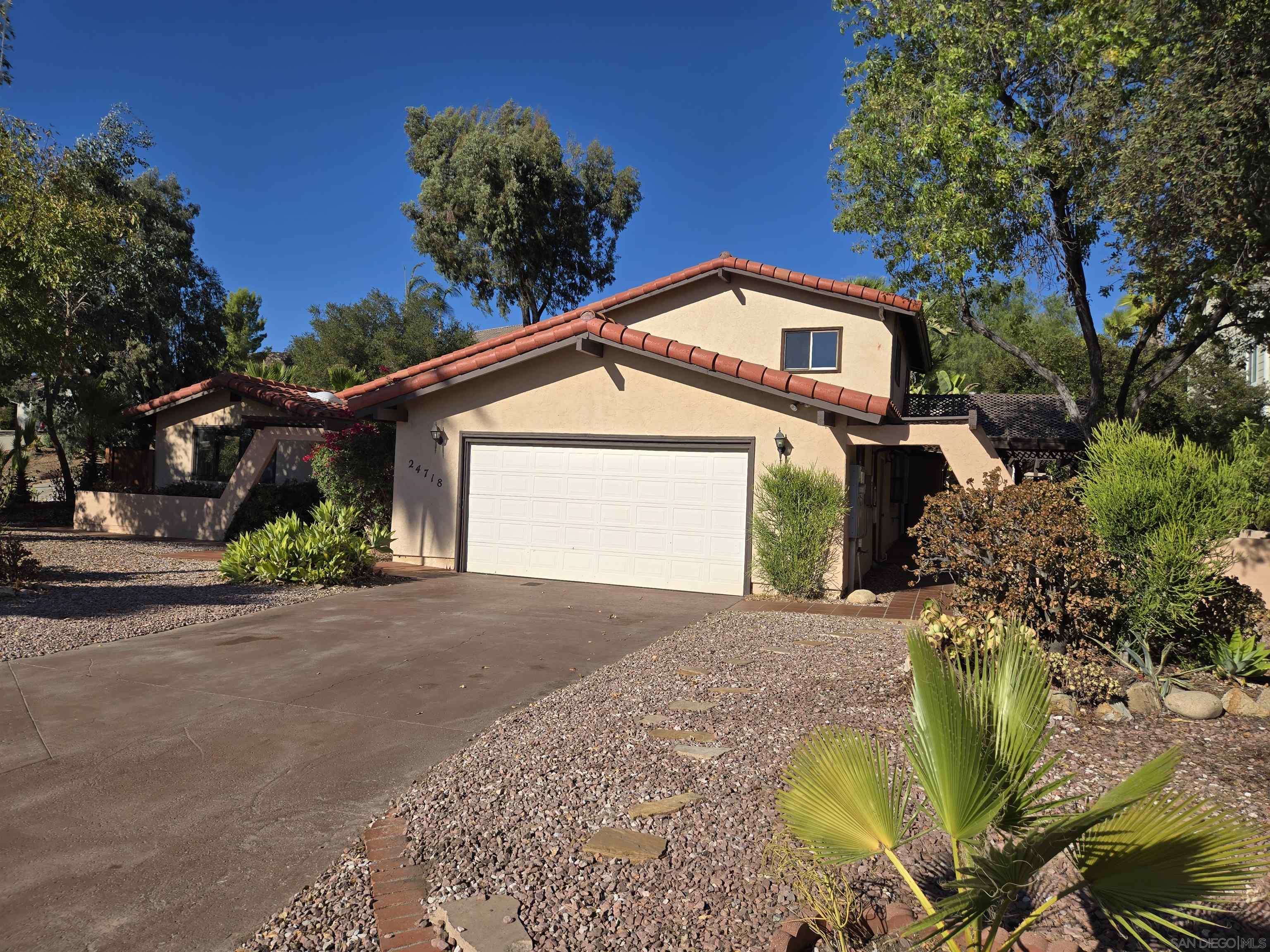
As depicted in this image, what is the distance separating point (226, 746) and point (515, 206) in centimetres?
2683

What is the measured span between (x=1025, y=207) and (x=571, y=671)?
13.4 metres

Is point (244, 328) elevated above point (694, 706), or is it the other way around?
point (244, 328)

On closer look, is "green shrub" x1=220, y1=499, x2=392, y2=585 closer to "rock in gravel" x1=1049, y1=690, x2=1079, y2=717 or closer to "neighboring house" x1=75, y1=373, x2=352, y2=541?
"neighboring house" x1=75, y1=373, x2=352, y2=541

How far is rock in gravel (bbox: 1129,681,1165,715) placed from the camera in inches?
231

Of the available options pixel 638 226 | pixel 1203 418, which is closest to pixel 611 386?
pixel 1203 418

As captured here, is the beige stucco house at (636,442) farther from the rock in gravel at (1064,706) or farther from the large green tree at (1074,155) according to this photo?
the rock in gravel at (1064,706)

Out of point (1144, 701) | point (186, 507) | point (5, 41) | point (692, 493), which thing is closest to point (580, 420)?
point (692, 493)

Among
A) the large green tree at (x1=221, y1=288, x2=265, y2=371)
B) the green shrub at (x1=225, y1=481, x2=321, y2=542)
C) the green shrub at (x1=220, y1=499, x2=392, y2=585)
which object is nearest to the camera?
the green shrub at (x1=220, y1=499, x2=392, y2=585)

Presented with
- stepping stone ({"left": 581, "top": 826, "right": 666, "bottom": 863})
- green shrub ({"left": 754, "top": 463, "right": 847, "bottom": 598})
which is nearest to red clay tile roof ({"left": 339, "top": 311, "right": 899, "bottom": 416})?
green shrub ({"left": 754, "top": 463, "right": 847, "bottom": 598})

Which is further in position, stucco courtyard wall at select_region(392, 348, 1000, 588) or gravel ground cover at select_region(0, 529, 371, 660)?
stucco courtyard wall at select_region(392, 348, 1000, 588)

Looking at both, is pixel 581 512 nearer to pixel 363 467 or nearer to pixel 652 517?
pixel 652 517

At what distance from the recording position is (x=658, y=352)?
42.1ft

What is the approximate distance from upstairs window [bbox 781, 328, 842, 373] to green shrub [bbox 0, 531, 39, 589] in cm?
1325

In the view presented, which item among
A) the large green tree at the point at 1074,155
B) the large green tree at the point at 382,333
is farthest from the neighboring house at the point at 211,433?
the large green tree at the point at 1074,155
